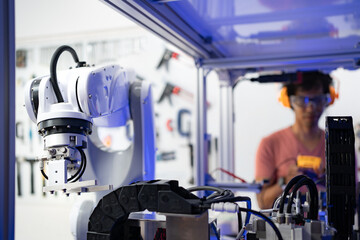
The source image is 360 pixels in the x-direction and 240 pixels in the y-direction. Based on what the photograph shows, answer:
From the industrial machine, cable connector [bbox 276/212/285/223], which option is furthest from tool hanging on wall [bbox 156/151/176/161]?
cable connector [bbox 276/212/285/223]

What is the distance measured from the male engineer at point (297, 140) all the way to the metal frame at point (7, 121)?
1964 mm

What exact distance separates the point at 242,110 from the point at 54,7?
1.83 meters

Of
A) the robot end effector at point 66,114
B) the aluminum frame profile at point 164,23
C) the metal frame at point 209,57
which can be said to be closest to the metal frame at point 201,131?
the metal frame at point 209,57

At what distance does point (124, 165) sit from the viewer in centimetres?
133

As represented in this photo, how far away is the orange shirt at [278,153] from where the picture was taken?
2.41 m

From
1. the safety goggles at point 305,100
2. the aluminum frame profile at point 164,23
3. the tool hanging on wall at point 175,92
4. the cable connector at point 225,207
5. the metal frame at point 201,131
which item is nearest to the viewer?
the cable connector at point 225,207

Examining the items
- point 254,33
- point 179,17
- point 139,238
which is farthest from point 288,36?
point 139,238

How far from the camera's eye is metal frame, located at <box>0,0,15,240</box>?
65cm

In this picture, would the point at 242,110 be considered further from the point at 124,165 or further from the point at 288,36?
the point at 124,165

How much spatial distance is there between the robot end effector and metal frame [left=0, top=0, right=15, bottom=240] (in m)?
0.18

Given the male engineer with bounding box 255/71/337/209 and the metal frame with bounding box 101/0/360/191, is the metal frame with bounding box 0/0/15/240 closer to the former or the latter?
the metal frame with bounding box 101/0/360/191

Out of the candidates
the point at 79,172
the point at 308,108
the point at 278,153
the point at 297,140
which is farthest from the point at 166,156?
the point at 79,172

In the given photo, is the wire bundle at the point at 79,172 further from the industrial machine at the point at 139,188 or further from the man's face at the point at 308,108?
the man's face at the point at 308,108

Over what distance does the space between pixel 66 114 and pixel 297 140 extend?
190cm
